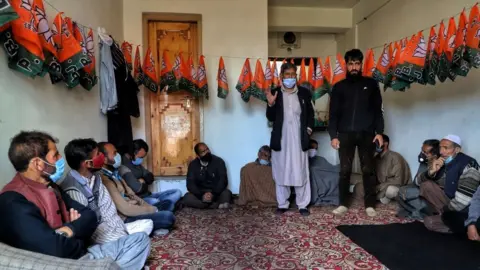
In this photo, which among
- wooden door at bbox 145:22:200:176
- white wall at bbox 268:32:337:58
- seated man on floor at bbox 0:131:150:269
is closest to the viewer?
seated man on floor at bbox 0:131:150:269

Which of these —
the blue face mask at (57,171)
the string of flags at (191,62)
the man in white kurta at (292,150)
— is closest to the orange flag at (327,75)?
the string of flags at (191,62)

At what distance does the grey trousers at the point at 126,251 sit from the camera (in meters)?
1.73

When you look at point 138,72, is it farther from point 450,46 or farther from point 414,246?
point 414,246

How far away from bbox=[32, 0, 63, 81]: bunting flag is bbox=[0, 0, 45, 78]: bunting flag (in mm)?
101

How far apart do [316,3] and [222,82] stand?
2.17m

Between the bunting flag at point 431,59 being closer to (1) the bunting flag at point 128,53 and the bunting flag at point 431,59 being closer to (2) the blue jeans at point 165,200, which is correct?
(2) the blue jeans at point 165,200

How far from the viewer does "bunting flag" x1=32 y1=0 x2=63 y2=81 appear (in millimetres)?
1962

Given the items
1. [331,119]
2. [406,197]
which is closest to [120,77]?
[331,119]

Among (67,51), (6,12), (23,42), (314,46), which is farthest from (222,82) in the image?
(314,46)

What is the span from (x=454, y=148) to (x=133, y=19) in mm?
3618

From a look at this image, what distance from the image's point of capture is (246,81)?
4.05 meters

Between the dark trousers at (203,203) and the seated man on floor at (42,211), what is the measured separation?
72.5 inches

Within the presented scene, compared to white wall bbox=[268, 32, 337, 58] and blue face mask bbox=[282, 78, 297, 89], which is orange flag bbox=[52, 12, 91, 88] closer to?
blue face mask bbox=[282, 78, 297, 89]

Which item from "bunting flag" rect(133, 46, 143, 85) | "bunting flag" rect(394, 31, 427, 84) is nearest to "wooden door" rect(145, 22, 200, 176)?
"bunting flag" rect(133, 46, 143, 85)
